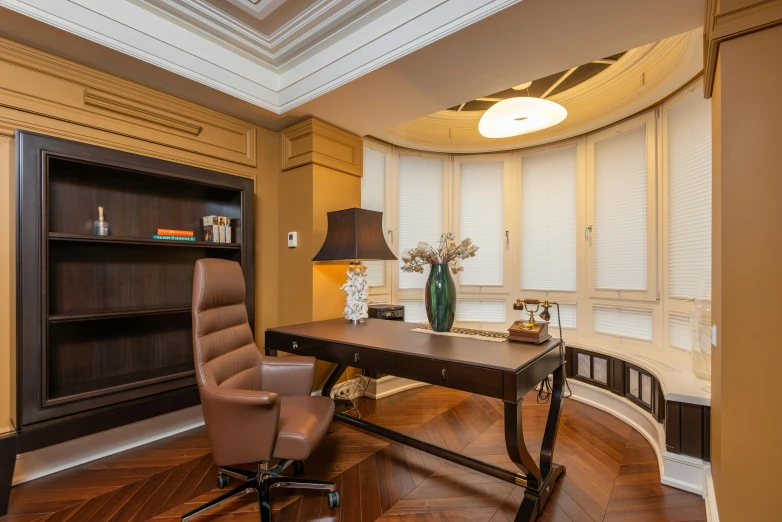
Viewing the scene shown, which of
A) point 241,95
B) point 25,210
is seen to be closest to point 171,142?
point 241,95

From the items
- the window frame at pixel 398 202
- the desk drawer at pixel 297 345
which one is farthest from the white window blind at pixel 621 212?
the desk drawer at pixel 297 345

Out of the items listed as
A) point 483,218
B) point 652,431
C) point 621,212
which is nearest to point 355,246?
point 483,218

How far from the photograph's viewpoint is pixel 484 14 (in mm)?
1786

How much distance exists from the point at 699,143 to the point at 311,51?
9.44 ft

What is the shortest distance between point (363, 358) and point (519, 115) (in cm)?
201

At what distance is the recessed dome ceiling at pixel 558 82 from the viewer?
9.82ft

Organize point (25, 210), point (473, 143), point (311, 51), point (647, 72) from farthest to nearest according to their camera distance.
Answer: point (473, 143)
point (647, 72)
point (311, 51)
point (25, 210)

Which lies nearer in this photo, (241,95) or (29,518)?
(29,518)

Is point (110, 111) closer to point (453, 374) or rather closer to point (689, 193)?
point (453, 374)

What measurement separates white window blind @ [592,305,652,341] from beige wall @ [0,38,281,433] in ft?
10.1

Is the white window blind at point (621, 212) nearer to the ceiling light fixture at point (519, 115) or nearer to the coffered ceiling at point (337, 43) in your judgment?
the ceiling light fixture at point (519, 115)

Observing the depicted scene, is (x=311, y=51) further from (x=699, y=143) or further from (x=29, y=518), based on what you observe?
(x=29, y=518)

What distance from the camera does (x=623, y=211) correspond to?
3344mm

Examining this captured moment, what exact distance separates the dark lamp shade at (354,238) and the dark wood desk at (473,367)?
52 centimetres
